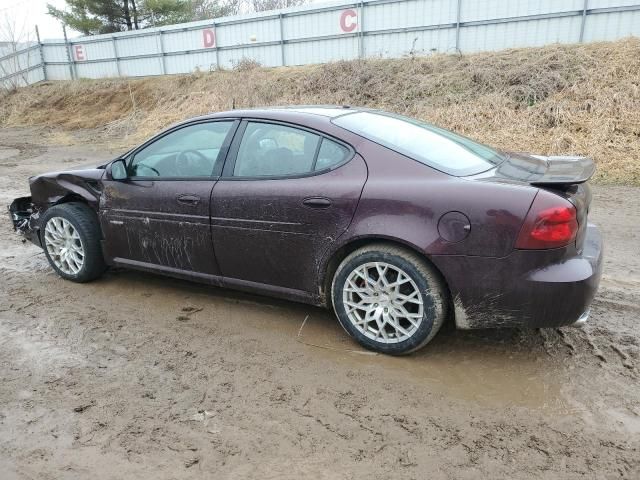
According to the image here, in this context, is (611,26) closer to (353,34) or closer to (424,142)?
(353,34)

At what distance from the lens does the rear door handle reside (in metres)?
3.34

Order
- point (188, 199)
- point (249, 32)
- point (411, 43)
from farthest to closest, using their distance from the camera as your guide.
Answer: point (249, 32) < point (411, 43) < point (188, 199)

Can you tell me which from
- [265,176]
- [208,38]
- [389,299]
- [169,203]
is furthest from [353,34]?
[389,299]

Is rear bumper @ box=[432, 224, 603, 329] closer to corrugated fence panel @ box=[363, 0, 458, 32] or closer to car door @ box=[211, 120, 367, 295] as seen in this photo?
car door @ box=[211, 120, 367, 295]

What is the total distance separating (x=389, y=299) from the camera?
3.24 m

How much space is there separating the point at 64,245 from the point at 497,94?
973 cm

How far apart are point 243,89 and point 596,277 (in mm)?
15166

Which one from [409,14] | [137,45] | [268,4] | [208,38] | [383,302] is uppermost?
[268,4]

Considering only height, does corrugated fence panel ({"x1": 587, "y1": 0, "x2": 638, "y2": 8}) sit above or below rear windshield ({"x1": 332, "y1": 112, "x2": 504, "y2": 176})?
above

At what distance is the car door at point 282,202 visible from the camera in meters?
3.35

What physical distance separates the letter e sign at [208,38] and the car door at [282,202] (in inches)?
671

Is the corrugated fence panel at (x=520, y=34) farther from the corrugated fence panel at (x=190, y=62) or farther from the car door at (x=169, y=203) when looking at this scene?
the car door at (x=169, y=203)

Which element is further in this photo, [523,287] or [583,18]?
[583,18]

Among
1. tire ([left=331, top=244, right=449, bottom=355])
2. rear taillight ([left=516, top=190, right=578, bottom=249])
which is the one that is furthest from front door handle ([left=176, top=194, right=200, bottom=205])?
rear taillight ([left=516, top=190, right=578, bottom=249])
